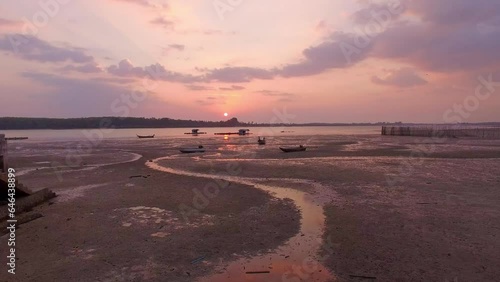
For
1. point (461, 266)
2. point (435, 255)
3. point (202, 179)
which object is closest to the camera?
point (461, 266)

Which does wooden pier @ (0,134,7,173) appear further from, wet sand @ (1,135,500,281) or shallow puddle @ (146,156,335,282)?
shallow puddle @ (146,156,335,282)

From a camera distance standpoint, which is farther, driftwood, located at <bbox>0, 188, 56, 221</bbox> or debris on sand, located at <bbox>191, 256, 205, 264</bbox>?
driftwood, located at <bbox>0, 188, 56, 221</bbox>

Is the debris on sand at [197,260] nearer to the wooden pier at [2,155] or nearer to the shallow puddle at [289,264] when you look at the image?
the shallow puddle at [289,264]

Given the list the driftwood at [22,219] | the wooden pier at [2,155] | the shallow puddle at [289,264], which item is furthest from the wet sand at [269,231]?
the wooden pier at [2,155]

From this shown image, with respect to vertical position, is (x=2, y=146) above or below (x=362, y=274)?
above

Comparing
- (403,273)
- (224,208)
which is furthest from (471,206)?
(224,208)

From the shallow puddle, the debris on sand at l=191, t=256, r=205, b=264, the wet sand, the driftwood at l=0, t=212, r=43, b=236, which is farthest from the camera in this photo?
the driftwood at l=0, t=212, r=43, b=236

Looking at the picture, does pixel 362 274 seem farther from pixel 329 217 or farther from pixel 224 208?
pixel 224 208

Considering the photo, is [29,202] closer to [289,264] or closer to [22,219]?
[22,219]

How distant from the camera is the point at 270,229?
37.1 ft

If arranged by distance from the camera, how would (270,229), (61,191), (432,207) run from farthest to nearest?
(61,191) < (432,207) < (270,229)

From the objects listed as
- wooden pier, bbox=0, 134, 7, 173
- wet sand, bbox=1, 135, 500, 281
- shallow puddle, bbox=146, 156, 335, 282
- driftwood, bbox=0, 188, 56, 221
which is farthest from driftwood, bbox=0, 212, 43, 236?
shallow puddle, bbox=146, 156, 335, 282

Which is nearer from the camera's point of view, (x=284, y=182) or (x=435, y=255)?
(x=435, y=255)

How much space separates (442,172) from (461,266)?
17433 mm
